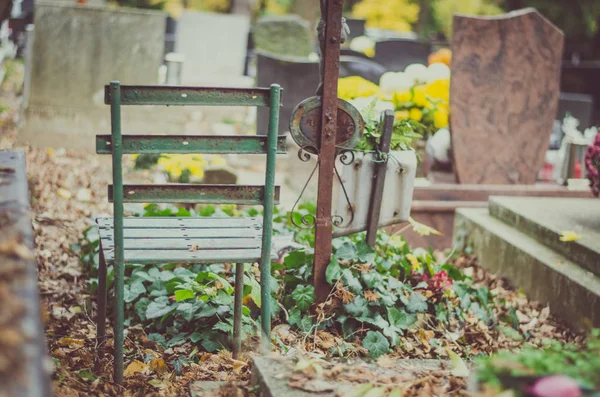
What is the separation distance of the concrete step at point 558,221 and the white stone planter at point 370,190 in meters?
1.25

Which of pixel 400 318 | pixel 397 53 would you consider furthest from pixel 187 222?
pixel 397 53

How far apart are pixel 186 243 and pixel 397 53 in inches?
355

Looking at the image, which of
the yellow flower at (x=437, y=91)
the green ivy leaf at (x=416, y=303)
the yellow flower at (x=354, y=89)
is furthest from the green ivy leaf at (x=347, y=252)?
the yellow flower at (x=437, y=91)

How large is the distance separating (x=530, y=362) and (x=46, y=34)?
23.0 ft

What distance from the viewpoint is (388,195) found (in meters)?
3.95

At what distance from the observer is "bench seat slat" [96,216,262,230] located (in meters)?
3.42

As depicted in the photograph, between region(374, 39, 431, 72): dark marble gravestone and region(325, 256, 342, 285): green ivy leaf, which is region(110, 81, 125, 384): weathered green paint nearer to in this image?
region(325, 256, 342, 285): green ivy leaf

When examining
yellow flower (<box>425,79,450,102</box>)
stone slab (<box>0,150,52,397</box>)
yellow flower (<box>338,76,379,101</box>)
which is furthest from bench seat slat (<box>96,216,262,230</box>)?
yellow flower (<box>425,79,450,102</box>)

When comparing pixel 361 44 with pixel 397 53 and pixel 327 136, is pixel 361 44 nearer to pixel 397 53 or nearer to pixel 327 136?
pixel 397 53

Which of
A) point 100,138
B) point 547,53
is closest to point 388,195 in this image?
point 100,138

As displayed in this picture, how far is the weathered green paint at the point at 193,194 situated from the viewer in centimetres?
305

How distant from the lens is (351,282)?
3.68 m

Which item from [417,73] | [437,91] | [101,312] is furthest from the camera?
[417,73]

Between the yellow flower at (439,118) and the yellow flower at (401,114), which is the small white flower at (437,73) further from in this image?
the yellow flower at (401,114)
